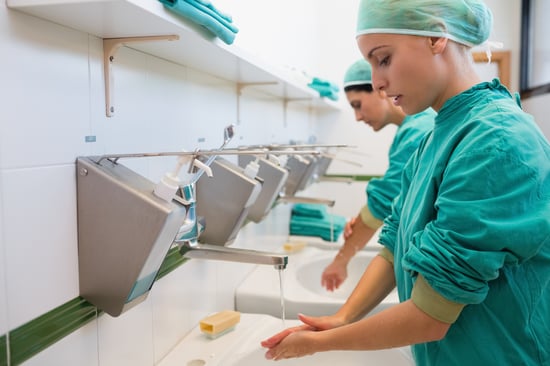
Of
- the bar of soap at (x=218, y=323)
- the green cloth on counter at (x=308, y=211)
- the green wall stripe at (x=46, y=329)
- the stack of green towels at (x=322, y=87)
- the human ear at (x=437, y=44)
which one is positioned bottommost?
the bar of soap at (x=218, y=323)

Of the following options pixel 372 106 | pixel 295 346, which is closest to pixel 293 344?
pixel 295 346

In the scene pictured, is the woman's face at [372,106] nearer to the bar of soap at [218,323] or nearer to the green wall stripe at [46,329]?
the bar of soap at [218,323]

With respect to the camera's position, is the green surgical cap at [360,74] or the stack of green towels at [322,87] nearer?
the green surgical cap at [360,74]

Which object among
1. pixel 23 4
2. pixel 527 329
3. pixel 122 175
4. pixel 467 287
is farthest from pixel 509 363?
pixel 23 4

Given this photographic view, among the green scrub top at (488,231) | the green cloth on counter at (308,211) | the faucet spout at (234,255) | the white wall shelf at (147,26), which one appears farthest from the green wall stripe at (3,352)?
the green cloth on counter at (308,211)

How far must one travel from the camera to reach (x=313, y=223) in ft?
8.85

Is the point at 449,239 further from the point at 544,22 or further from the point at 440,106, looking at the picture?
the point at 544,22

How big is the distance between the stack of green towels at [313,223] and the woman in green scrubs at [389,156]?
28.7 inches

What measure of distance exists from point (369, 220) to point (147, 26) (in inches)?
48.4

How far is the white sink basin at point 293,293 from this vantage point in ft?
5.43

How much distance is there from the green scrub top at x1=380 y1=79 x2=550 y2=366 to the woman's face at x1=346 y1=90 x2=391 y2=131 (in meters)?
1.04

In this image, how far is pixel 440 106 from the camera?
3.07 ft

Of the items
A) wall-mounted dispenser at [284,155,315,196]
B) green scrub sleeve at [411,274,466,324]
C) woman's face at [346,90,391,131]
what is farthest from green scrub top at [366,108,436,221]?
green scrub sleeve at [411,274,466,324]

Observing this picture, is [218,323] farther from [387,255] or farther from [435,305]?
[435,305]
